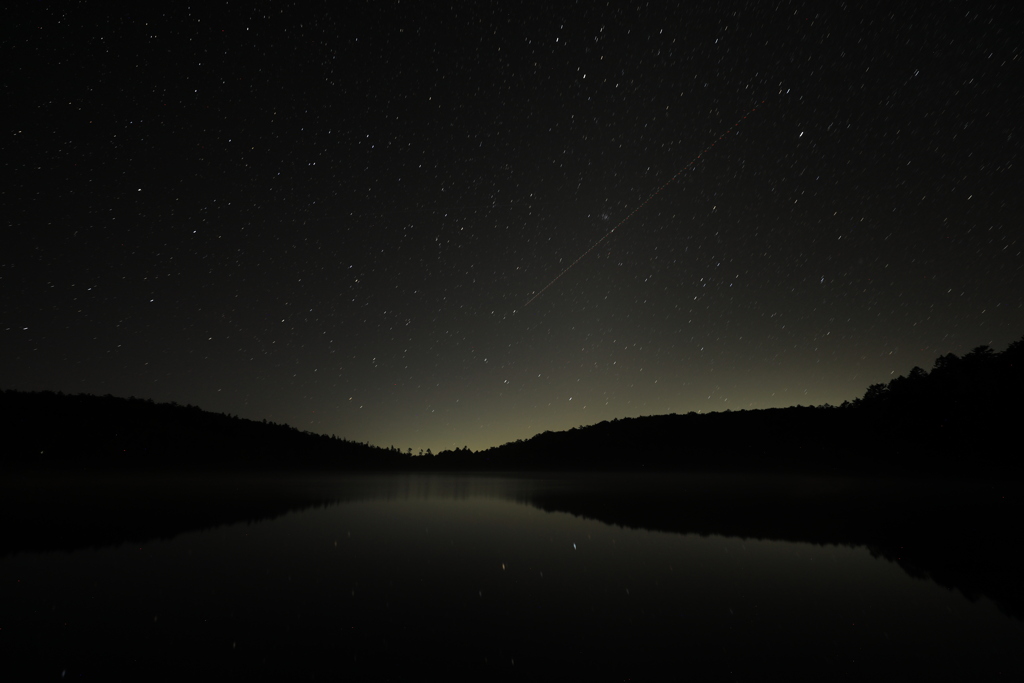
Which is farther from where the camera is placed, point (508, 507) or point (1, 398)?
point (1, 398)

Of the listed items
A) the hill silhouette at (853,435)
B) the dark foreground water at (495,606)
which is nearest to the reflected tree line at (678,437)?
the hill silhouette at (853,435)

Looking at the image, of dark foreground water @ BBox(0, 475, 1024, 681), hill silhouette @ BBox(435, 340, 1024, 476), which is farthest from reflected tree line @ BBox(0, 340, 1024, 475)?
dark foreground water @ BBox(0, 475, 1024, 681)

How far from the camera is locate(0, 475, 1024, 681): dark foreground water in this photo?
3.76 m

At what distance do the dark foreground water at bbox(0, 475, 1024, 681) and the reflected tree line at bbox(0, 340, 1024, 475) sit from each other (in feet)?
116

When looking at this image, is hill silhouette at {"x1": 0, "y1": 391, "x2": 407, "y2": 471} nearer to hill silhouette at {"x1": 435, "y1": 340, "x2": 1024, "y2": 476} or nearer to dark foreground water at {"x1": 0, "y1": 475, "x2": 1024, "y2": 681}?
hill silhouette at {"x1": 435, "y1": 340, "x2": 1024, "y2": 476}

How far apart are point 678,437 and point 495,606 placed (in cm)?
8194

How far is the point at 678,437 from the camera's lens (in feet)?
268

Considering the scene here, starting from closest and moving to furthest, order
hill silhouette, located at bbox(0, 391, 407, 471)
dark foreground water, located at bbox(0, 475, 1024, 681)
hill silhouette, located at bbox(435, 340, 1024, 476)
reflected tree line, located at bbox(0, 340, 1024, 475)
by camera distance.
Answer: dark foreground water, located at bbox(0, 475, 1024, 681)
hill silhouette, located at bbox(435, 340, 1024, 476)
reflected tree line, located at bbox(0, 340, 1024, 475)
hill silhouette, located at bbox(0, 391, 407, 471)

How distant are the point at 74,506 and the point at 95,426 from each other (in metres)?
68.2

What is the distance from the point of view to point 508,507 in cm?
1577

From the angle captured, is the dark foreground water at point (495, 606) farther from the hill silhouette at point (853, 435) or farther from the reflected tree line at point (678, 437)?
the reflected tree line at point (678, 437)

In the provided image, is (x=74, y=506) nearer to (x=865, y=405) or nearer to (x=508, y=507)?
(x=508, y=507)

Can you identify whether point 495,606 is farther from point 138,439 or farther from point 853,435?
point 138,439

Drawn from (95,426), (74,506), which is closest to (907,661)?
(74,506)
